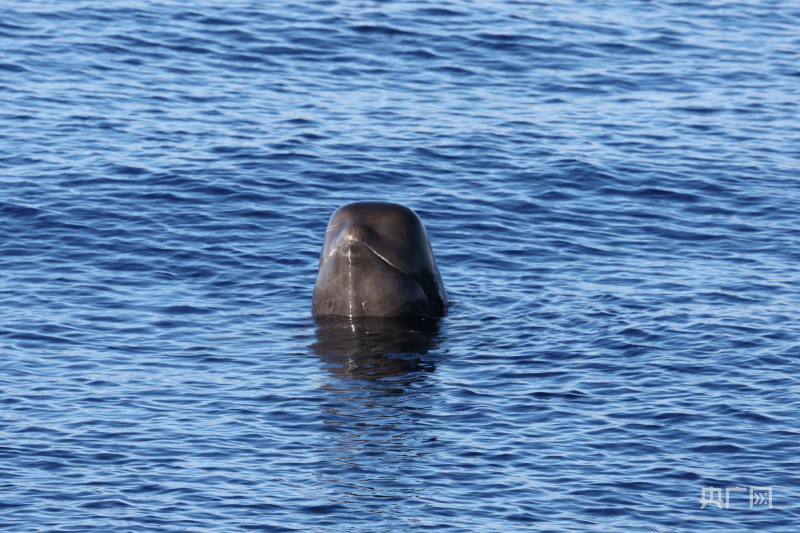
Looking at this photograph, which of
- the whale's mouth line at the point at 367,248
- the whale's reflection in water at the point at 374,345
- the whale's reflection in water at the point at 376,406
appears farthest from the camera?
the whale's mouth line at the point at 367,248

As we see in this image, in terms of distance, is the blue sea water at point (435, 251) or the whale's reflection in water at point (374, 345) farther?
the whale's reflection in water at point (374, 345)

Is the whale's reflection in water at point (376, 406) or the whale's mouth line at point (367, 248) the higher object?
the whale's mouth line at point (367, 248)

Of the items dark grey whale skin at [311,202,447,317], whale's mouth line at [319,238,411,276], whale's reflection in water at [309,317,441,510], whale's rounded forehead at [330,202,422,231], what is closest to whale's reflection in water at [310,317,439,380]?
whale's reflection in water at [309,317,441,510]

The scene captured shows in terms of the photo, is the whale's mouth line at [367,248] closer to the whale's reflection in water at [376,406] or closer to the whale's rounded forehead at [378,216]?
the whale's rounded forehead at [378,216]

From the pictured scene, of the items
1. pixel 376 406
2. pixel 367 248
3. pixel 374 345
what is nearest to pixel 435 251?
pixel 367 248

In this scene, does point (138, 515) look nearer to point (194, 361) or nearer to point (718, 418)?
point (194, 361)

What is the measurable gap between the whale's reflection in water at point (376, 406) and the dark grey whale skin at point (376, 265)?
28cm

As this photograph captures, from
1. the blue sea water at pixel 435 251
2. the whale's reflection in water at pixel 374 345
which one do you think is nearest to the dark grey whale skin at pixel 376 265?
the whale's reflection in water at pixel 374 345

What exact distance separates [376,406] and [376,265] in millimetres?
3545

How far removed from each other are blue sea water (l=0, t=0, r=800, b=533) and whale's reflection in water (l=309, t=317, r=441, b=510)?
0.05 meters

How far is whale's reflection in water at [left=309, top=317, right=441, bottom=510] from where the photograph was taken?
13.2 metres

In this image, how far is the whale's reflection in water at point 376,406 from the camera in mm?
13250

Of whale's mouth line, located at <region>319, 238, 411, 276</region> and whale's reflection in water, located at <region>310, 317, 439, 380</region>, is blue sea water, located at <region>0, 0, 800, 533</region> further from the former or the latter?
whale's mouth line, located at <region>319, 238, 411, 276</region>

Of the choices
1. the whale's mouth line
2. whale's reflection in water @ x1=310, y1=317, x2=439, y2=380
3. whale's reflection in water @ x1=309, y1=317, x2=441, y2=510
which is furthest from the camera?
the whale's mouth line
